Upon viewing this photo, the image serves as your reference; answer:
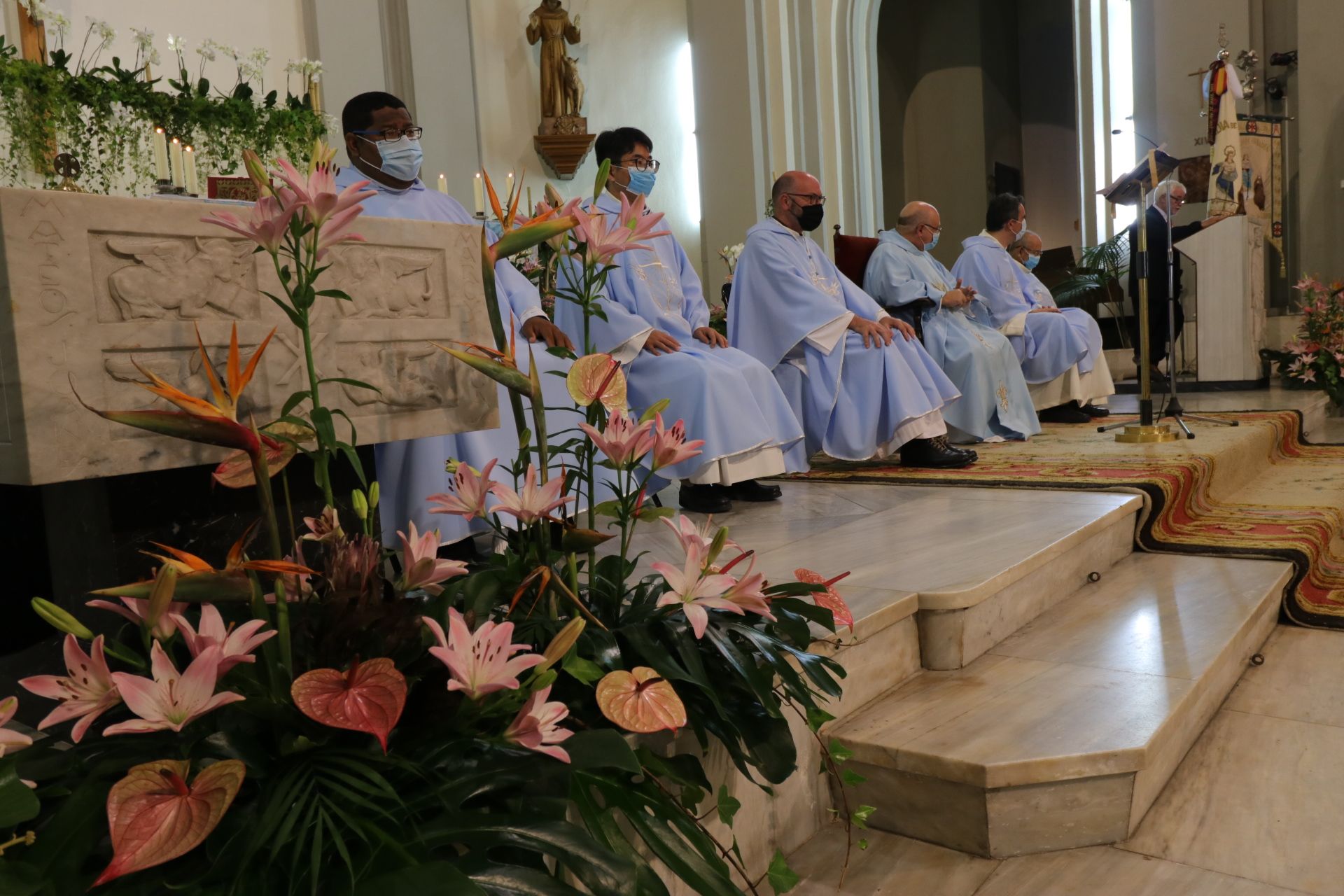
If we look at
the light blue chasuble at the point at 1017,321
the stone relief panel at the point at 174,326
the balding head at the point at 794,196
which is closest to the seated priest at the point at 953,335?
the light blue chasuble at the point at 1017,321

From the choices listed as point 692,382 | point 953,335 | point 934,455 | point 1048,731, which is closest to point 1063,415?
point 953,335

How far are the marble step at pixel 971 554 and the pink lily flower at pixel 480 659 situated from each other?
1.55m

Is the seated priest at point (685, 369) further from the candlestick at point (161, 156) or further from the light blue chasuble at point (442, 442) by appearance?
the candlestick at point (161, 156)

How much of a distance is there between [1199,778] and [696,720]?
1.28m

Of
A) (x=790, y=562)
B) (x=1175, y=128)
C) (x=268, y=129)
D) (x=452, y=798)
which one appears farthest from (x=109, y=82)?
(x=1175, y=128)

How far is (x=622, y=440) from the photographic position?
1322mm

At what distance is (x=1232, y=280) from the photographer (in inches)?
344

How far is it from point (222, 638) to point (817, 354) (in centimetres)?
420

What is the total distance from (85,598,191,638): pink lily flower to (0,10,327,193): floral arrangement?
10.7 feet

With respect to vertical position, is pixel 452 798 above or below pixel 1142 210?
below

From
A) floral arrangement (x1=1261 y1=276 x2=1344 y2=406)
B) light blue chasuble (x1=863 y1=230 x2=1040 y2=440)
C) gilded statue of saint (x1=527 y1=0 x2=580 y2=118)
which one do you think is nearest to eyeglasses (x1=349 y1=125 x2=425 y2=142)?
light blue chasuble (x1=863 y1=230 x2=1040 y2=440)

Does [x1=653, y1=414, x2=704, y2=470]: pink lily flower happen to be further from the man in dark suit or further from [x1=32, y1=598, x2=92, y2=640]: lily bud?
the man in dark suit

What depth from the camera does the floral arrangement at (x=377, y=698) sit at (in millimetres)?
988

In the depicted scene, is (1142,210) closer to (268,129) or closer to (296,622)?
(268,129)
